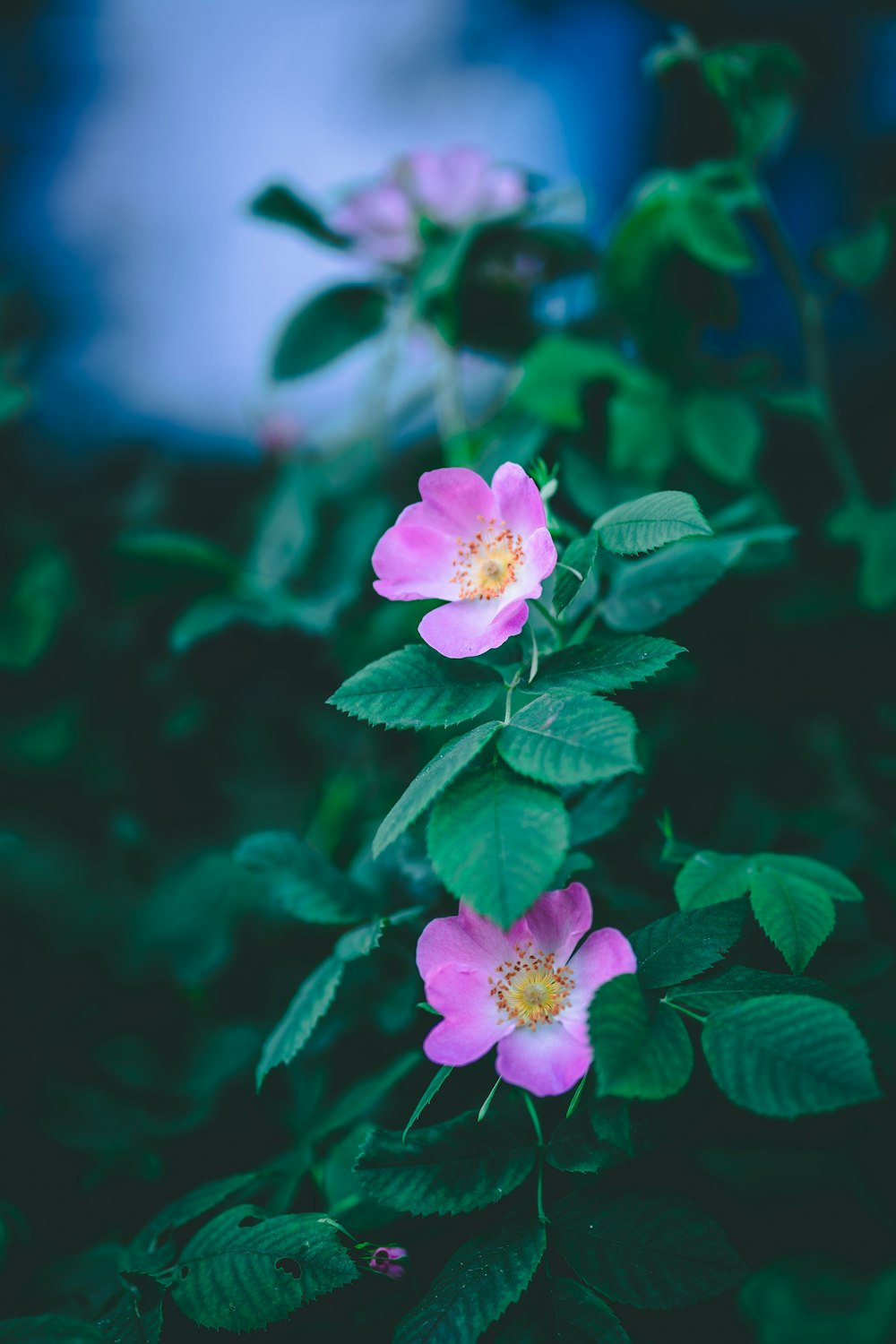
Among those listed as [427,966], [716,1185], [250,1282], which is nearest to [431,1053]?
[427,966]

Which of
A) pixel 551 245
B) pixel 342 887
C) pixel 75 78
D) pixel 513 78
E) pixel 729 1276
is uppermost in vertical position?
pixel 75 78

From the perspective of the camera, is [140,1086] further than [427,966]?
Yes

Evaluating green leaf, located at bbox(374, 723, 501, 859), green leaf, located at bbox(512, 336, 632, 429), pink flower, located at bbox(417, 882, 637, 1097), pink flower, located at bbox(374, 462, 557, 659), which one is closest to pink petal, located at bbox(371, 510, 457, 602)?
pink flower, located at bbox(374, 462, 557, 659)

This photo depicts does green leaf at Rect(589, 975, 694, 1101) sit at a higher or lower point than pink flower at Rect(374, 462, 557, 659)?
lower

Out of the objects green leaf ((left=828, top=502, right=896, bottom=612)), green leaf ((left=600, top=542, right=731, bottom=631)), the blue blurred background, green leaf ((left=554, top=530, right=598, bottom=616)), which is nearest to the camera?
green leaf ((left=554, top=530, right=598, bottom=616))

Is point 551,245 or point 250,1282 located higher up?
point 551,245

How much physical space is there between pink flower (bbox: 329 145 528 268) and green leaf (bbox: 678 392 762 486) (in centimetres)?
35

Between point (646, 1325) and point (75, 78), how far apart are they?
1.82 m

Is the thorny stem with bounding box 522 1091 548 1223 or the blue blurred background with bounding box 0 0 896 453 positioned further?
the blue blurred background with bounding box 0 0 896 453

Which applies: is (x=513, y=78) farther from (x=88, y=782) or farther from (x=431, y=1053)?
(x=431, y=1053)

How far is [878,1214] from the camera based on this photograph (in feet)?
1.84

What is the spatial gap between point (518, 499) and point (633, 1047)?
0.33 m

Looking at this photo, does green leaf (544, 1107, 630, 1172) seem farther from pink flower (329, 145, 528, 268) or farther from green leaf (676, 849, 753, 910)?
pink flower (329, 145, 528, 268)

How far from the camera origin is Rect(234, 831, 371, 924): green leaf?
2.20ft
